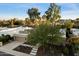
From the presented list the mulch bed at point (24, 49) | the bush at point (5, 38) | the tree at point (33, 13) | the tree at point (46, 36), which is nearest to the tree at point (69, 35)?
the tree at point (46, 36)

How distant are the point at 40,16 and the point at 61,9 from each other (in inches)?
13.5

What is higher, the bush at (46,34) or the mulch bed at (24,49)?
the bush at (46,34)

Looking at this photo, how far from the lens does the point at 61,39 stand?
14.5 feet

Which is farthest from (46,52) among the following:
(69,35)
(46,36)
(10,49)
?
(10,49)

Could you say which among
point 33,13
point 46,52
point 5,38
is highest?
point 33,13

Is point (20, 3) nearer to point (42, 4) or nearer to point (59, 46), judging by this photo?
point (42, 4)

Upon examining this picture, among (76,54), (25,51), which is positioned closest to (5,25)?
(25,51)

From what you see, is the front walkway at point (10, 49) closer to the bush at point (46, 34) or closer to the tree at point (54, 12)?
the bush at point (46, 34)

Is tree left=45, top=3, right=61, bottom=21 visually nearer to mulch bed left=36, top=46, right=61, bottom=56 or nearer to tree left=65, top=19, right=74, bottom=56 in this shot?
tree left=65, top=19, right=74, bottom=56

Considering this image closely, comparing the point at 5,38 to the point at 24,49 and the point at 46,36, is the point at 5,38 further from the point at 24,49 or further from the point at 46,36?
the point at 46,36

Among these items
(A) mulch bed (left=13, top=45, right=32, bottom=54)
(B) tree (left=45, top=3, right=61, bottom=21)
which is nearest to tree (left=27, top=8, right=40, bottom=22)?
(B) tree (left=45, top=3, right=61, bottom=21)

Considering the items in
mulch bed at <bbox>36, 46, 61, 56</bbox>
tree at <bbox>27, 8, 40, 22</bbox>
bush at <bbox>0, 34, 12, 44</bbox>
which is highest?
tree at <bbox>27, 8, 40, 22</bbox>

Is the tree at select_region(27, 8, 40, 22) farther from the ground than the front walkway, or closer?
farther from the ground

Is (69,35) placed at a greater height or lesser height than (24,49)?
greater
